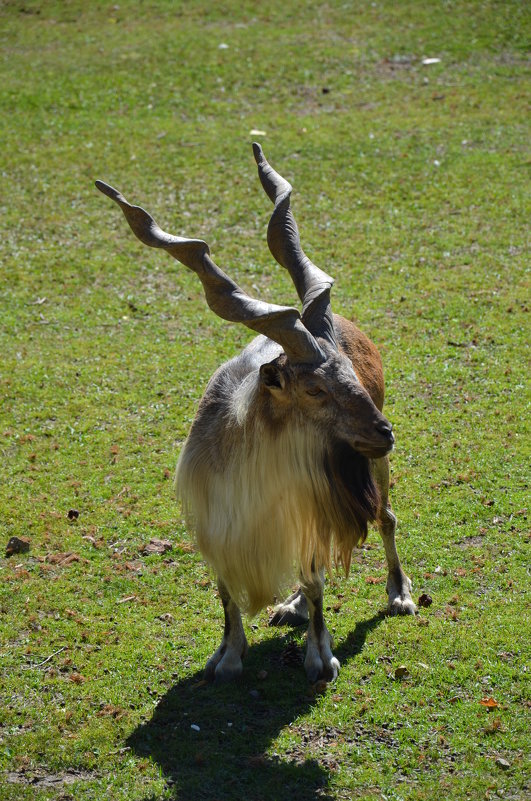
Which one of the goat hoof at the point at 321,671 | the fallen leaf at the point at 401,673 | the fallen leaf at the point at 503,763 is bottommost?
the fallen leaf at the point at 401,673

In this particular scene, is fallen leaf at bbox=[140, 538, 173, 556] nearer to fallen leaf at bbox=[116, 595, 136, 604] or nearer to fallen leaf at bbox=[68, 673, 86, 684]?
fallen leaf at bbox=[116, 595, 136, 604]

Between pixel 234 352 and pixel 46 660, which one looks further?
pixel 234 352

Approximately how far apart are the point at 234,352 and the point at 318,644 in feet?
16.9

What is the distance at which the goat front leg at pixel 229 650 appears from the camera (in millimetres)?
6508

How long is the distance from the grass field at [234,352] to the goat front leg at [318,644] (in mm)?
129

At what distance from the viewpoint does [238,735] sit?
5.96m

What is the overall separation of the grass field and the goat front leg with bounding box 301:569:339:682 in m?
0.13

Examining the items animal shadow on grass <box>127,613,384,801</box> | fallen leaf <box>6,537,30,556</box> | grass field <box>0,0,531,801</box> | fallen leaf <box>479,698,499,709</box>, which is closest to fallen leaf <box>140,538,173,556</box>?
grass field <box>0,0,531,801</box>

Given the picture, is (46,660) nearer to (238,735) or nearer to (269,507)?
(238,735)

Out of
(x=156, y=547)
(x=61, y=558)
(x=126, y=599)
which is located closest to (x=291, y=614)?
(x=126, y=599)

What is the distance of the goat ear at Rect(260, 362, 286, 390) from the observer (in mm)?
5750

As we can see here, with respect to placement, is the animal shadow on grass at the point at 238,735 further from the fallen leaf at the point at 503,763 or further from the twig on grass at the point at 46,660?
the fallen leaf at the point at 503,763

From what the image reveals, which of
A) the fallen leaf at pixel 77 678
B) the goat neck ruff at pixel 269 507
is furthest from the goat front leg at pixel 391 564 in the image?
the fallen leaf at pixel 77 678

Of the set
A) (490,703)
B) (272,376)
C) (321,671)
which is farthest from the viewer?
(321,671)
